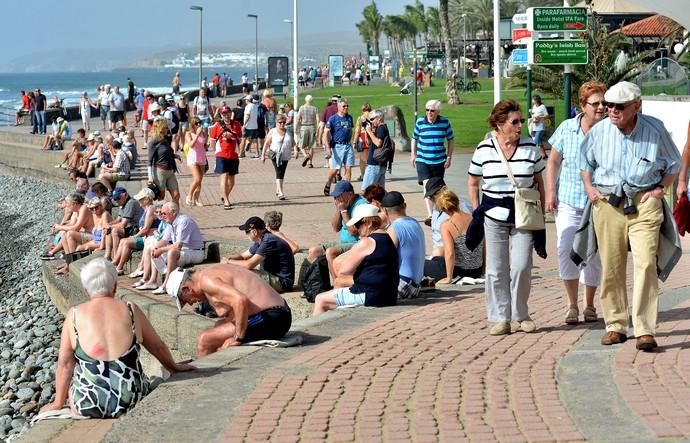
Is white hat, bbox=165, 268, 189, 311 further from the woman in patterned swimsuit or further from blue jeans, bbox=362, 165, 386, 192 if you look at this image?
blue jeans, bbox=362, 165, 386, 192

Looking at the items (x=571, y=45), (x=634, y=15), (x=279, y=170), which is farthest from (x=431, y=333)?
(x=634, y=15)

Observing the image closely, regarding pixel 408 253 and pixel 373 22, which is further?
pixel 373 22

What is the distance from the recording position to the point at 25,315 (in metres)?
18.4

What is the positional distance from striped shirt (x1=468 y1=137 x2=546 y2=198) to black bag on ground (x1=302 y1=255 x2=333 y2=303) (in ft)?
13.4

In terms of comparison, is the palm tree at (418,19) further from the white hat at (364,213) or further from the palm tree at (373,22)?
the white hat at (364,213)

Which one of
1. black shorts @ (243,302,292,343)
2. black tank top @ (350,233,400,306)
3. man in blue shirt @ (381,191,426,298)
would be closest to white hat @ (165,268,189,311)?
black shorts @ (243,302,292,343)

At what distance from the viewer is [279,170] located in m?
21.1

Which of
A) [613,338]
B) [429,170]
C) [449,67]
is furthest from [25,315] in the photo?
[449,67]

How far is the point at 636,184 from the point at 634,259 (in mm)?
459

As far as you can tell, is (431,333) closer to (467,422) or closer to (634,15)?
(467,422)

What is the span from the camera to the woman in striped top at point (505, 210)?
8273mm

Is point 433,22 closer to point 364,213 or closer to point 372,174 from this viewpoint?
point 372,174

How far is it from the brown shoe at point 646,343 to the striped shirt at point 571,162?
1.36 metres

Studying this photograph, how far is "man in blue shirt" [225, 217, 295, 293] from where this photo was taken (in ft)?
42.2
